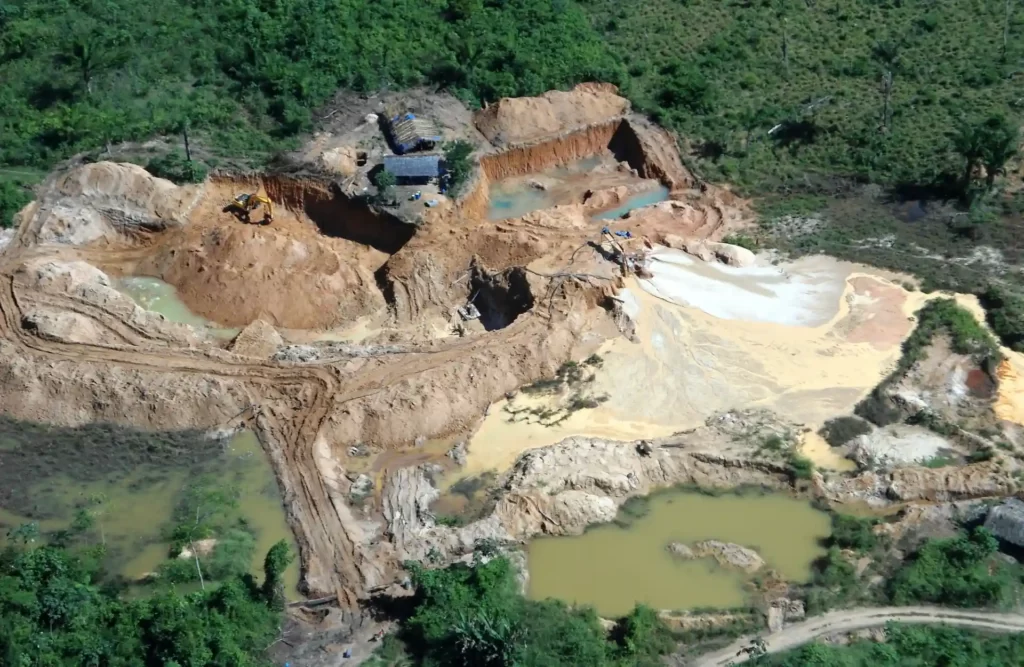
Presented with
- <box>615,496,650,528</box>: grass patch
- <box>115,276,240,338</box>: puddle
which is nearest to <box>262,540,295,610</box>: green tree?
<box>615,496,650,528</box>: grass patch

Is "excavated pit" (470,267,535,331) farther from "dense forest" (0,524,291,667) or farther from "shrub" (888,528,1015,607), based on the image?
"shrub" (888,528,1015,607)

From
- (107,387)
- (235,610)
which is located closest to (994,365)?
(235,610)

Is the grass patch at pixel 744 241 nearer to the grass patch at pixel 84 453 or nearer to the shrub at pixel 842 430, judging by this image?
the shrub at pixel 842 430

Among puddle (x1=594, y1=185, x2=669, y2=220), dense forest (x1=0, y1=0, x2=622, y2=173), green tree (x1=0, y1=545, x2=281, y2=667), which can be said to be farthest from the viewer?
dense forest (x1=0, y1=0, x2=622, y2=173)

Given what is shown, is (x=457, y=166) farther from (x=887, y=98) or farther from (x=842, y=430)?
(x=887, y=98)

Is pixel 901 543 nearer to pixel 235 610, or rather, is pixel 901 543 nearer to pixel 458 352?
pixel 458 352

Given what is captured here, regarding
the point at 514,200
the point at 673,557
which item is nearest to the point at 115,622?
the point at 673,557
